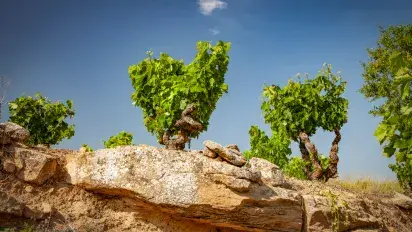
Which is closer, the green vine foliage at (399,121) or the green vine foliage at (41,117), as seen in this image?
the green vine foliage at (399,121)

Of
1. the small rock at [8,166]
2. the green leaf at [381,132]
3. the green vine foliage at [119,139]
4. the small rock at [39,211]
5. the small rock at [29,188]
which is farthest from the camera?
the green vine foliage at [119,139]

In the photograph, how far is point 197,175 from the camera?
29.4 feet

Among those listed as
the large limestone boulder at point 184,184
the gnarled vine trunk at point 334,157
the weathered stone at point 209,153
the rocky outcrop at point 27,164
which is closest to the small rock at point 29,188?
the rocky outcrop at point 27,164

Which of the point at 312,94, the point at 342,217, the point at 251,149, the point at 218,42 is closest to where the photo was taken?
the point at 342,217

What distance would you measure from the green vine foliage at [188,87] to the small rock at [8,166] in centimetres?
654

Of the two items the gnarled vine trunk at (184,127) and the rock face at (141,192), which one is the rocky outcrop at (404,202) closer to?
the rock face at (141,192)

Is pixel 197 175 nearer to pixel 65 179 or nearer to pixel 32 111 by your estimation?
pixel 65 179

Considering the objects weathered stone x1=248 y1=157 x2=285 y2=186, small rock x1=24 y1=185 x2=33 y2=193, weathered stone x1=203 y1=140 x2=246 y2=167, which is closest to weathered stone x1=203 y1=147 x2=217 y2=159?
weathered stone x1=203 y1=140 x2=246 y2=167

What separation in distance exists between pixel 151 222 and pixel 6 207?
3.11 metres

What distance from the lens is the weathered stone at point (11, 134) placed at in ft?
28.5

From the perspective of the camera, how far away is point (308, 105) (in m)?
17.3

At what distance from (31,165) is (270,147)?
1338cm

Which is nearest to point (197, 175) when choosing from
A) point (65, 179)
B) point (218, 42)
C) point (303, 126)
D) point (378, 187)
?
point (65, 179)

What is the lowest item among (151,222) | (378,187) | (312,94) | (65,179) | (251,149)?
(151,222)
